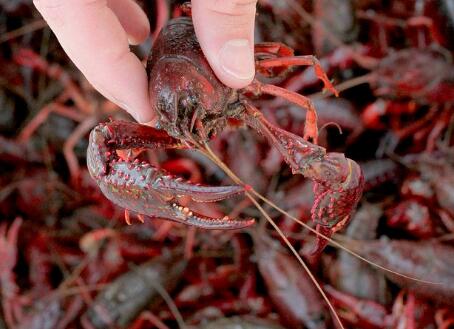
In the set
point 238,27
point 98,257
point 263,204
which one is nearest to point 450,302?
point 263,204

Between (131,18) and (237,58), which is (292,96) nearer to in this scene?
(237,58)

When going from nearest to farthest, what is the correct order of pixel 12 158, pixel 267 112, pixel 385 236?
1. pixel 385 236
2. pixel 267 112
3. pixel 12 158

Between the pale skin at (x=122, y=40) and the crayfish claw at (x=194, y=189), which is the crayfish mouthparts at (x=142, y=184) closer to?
→ the crayfish claw at (x=194, y=189)

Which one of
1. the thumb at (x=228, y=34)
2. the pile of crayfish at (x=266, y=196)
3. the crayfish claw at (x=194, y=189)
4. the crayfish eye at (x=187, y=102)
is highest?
the thumb at (x=228, y=34)

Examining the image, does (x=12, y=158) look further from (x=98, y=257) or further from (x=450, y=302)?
(x=450, y=302)

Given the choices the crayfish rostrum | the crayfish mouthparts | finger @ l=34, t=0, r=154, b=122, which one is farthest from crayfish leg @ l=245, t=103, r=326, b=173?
finger @ l=34, t=0, r=154, b=122

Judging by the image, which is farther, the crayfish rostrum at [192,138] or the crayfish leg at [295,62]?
the crayfish leg at [295,62]

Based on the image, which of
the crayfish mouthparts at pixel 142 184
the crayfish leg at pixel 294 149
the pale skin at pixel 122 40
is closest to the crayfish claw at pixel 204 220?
the crayfish mouthparts at pixel 142 184
